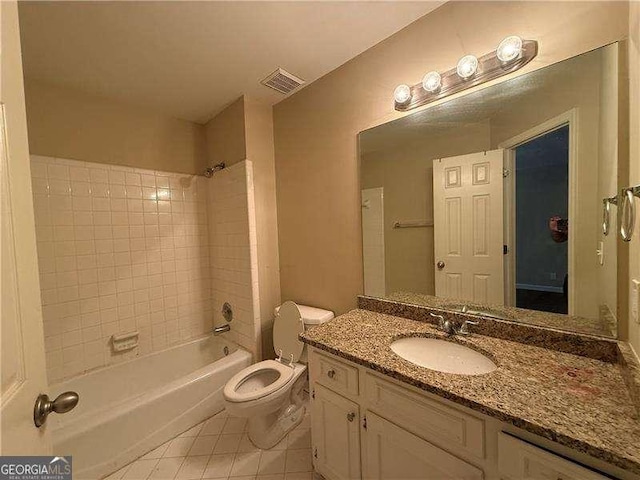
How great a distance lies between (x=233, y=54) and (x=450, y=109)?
4.05ft

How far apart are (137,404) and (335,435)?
1169 millimetres

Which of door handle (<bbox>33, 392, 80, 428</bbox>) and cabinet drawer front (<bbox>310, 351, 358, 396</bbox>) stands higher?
door handle (<bbox>33, 392, 80, 428</bbox>)

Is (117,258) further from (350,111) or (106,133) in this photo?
(350,111)

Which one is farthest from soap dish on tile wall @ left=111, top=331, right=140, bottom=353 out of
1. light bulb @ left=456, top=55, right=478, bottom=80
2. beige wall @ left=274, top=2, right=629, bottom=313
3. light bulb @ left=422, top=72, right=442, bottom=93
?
light bulb @ left=456, top=55, right=478, bottom=80

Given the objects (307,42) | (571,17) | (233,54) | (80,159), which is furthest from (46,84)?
(571,17)

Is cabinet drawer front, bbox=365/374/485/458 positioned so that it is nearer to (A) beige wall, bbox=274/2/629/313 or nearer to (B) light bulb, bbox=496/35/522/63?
(A) beige wall, bbox=274/2/629/313

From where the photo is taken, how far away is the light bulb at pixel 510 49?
40.1 inches

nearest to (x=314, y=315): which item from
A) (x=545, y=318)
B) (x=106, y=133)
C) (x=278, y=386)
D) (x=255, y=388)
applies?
(x=278, y=386)

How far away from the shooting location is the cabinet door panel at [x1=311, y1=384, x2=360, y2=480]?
1.08 meters

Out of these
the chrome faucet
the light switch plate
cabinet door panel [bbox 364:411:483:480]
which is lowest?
cabinet door panel [bbox 364:411:483:480]

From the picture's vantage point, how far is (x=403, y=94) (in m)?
1.33

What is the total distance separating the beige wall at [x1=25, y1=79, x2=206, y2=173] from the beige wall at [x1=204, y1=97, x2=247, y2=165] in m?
0.15

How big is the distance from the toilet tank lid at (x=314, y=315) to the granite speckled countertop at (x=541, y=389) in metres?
0.52

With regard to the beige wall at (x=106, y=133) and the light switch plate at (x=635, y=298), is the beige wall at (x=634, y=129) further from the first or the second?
the beige wall at (x=106, y=133)
